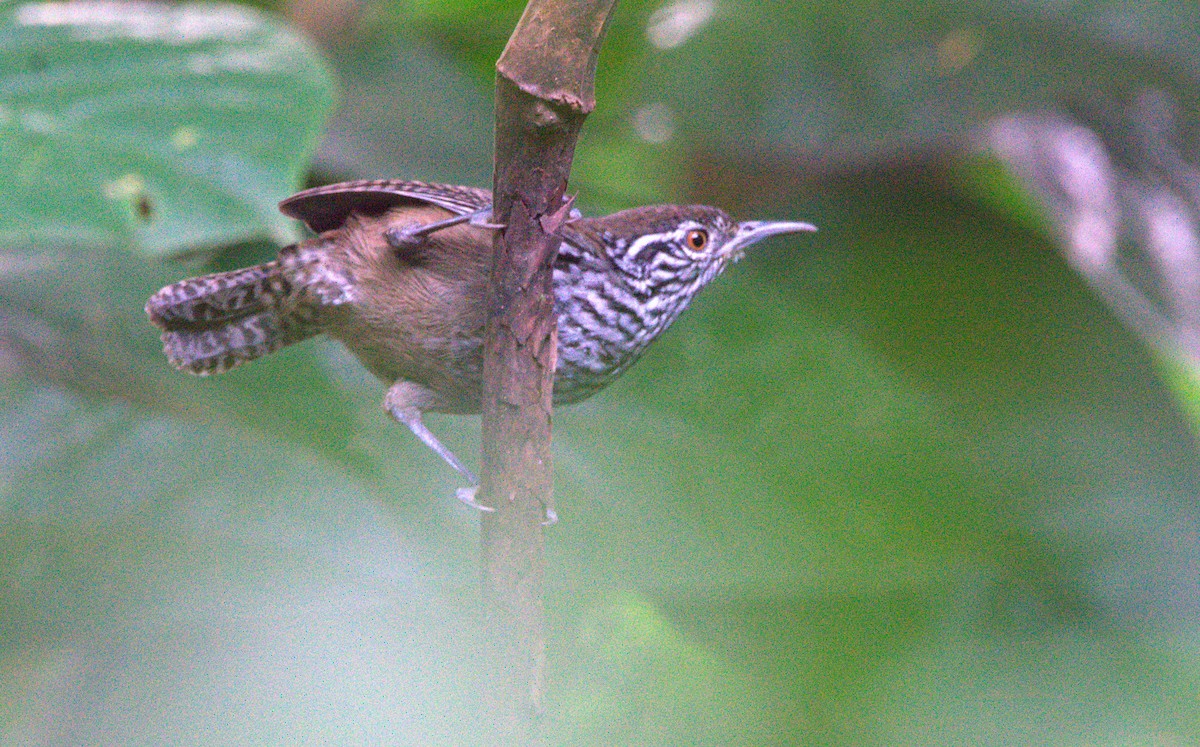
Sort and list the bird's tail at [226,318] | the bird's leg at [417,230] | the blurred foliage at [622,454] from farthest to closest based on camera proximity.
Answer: the blurred foliage at [622,454] → the bird's tail at [226,318] → the bird's leg at [417,230]

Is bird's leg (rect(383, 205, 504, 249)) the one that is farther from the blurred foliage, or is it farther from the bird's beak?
the bird's beak

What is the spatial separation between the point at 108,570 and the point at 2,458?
13.4 inches

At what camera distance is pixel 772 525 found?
2.57 meters

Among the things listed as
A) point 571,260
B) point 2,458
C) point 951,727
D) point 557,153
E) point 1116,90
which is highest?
point 1116,90

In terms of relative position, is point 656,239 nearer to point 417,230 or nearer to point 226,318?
point 417,230

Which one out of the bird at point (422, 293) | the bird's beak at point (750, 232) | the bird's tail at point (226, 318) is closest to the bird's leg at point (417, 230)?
the bird at point (422, 293)

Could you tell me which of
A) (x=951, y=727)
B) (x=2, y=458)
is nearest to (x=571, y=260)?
(x=951, y=727)

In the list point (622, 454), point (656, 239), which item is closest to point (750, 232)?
point (656, 239)

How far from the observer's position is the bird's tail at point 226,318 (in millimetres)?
1900

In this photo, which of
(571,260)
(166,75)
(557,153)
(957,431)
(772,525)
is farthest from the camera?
(957,431)

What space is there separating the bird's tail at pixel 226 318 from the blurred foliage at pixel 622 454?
127 millimetres

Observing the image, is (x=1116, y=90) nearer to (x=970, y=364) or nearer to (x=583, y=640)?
(x=970, y=364)

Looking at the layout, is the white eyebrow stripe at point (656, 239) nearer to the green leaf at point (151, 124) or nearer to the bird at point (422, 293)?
the bird at point (422, 293)

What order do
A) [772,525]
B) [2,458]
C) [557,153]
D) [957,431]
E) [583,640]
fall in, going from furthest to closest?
[957,431], [2,458], [772,525], [583,640], [557,153]
